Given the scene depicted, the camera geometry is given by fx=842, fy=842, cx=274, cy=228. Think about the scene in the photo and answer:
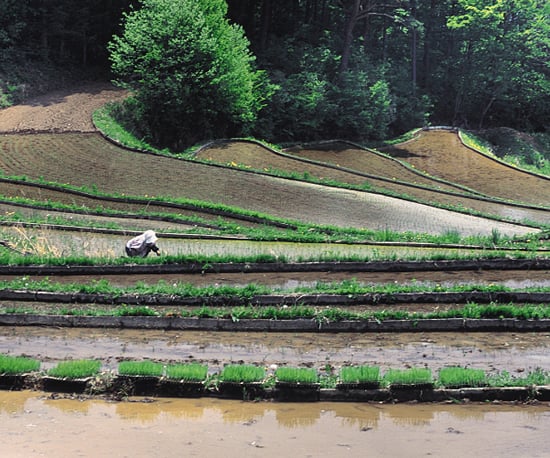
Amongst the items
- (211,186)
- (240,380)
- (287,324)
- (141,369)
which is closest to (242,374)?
(240,380)

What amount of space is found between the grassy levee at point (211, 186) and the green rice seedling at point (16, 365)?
650 inches

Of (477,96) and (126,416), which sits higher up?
(477,96)

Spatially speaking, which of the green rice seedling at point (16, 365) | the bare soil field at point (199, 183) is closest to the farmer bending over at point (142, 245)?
the green rice seedling at point (16, 365)

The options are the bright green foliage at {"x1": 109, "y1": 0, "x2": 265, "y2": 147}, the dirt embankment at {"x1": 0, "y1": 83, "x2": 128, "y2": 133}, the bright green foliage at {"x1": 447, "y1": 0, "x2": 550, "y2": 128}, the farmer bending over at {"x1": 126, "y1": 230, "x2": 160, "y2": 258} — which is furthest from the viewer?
the bright green foliage at {"x1": 447, "y1": 0, "x2": 550, "y2": 128}

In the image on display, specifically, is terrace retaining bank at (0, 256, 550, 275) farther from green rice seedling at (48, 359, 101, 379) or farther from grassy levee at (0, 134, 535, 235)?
grassy levee at (0, 134, 535, 235)

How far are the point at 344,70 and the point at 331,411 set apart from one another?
42419mm

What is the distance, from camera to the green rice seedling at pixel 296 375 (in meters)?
11.2

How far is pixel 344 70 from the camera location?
51281 mm

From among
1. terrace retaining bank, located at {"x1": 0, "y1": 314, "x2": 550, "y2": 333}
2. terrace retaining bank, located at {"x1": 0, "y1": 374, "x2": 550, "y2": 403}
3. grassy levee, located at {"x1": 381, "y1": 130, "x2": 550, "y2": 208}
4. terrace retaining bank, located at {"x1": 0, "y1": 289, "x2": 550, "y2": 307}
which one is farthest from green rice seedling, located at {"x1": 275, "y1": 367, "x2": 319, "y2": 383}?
grassy levee, located at {"x1": 381, "y1": 130, "x2": 550, "y2": 208}

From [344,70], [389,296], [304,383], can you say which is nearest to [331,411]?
[304,383]

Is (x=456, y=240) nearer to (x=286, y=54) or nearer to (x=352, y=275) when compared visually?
(x=352, y=275)

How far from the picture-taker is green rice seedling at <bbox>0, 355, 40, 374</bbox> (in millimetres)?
11945

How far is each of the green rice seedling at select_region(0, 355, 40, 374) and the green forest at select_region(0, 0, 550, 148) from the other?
28.8 meters

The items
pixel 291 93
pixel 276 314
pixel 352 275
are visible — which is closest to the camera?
pixel 276 314
